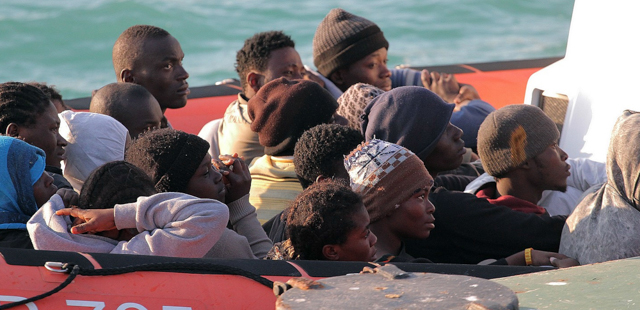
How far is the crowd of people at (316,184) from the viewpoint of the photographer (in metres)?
2.02

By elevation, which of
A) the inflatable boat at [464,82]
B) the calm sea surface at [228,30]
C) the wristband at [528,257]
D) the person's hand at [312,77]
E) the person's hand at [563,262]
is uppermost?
the person's hand at [312,77]

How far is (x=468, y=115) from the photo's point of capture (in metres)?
3.89

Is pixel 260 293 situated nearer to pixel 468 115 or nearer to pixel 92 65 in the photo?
pixel 468 115

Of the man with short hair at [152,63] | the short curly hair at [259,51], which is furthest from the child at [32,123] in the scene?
the short curly hair at [259,51]

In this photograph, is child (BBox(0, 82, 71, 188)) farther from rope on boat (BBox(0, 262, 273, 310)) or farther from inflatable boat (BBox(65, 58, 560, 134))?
inflatable boat (BBox(65, 58, 560, 134))

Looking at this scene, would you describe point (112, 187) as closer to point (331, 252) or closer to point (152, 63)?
point (331, 252)

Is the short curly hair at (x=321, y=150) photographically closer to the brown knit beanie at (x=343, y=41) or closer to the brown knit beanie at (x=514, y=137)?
the brown knit beanie at (x=514, y=137)

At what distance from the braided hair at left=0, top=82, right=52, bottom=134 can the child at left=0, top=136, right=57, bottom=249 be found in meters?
0.41

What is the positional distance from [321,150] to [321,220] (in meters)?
0.61

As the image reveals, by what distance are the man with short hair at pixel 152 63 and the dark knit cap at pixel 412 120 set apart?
1353 millimetres

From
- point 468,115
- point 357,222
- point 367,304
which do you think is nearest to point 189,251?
point 357,222

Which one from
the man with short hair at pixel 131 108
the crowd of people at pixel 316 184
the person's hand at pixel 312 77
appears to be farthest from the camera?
the person's hand at pixel 312 77

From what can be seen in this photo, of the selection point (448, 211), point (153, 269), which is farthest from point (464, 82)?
point (153, 269)

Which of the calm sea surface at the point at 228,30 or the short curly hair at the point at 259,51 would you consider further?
the calm sea surface at the point at 228,30
